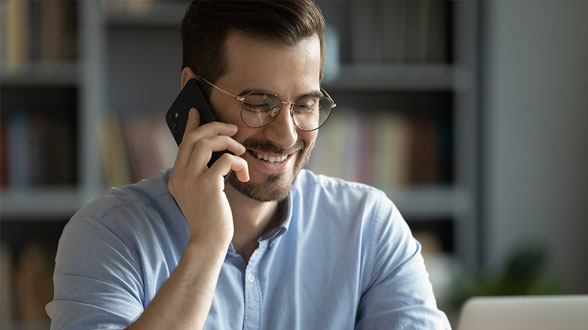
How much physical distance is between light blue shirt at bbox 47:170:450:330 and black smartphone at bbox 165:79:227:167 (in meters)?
0.10

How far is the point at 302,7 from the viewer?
144 centimetres

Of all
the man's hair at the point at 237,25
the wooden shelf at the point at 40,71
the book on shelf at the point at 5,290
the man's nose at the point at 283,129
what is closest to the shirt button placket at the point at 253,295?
the man's nose at the point at 283,129

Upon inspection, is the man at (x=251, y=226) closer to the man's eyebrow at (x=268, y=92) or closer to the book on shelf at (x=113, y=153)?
the man's eyebrow at (x=268, y=92)

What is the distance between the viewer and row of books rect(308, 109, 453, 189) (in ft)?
10.2

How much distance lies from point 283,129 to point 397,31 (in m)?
1.86

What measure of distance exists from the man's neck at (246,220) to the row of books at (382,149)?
5.24ft

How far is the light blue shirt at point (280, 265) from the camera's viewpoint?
1.26m

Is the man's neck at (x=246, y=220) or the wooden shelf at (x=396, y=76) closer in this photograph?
the man's neck at (x=246, y=220)

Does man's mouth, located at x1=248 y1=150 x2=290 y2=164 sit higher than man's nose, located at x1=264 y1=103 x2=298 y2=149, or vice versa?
man's nose, located at x1=264 y1=103 x2=298 y2=149

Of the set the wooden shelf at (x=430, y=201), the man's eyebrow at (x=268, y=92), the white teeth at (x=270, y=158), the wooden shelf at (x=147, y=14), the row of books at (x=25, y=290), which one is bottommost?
the row of books at (x=25, y=290)

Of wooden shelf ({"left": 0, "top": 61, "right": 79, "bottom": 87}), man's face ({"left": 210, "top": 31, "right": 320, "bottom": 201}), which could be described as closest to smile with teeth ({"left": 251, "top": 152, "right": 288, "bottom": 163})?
man's face ({"left": 210, "top": 31, "right": 320, "bottom": 201})

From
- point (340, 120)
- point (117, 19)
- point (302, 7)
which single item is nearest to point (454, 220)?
point (340, 120)

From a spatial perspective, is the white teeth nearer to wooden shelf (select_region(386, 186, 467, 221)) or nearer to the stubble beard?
the stubble beard

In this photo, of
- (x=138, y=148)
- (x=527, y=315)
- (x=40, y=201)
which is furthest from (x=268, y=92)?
(x=40, y=201)
